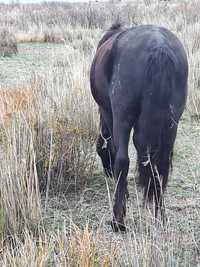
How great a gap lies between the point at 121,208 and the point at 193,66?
430cm

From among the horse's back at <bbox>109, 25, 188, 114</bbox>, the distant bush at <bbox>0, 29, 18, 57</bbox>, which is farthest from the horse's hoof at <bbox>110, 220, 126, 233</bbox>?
the distant bush at <bbox>0, 29, 18, 57</bbox>

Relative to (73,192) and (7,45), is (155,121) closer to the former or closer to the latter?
(73,192)

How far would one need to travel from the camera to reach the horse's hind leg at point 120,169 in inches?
128

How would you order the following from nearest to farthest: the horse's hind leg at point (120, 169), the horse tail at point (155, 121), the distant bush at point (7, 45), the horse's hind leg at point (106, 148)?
1. the horse tail at point (155, 121)
2. the horse's hind leg at point (120, 169)
3. the horse's hind leg at point (106, 148)
4. the distant bush at point (7, 45)

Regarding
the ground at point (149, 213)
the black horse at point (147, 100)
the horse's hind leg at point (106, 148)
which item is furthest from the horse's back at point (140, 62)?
the horse's hind leg at point (106, 148)

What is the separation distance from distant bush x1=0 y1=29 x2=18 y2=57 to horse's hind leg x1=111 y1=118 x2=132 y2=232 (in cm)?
941

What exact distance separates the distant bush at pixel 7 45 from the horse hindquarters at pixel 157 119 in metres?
9.59

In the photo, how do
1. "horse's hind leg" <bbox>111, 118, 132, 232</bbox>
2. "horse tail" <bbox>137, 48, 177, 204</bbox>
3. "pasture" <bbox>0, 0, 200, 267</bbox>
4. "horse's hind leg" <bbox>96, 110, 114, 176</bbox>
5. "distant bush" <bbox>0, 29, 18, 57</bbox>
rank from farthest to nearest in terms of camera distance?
1. "distant bush" <bbox>0, 29, 18, 57</bbox>
2. "horse's hind leg" <bbox>96, 110, 114, 176</bbox>
3. "horse's hind leg" <bbox>111, 118, 132, 232</bbox>
4. "horse tail" <bbox>137, 48, 177, 204</bbox>
5. "pasture" <bbox>0, 0, 200, 267</bbox>

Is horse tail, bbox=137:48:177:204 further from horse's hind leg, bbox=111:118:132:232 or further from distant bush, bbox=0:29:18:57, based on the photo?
distant bush, bbox=0:29:18:57

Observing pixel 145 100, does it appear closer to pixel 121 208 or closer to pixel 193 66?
pixel 121 208

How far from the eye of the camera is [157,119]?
3.02m

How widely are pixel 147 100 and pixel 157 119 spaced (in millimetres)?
133

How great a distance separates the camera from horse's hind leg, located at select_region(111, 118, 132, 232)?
10.6 ft

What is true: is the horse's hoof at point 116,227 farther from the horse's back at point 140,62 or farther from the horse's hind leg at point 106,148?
the horse's hind leg at point 106,148
